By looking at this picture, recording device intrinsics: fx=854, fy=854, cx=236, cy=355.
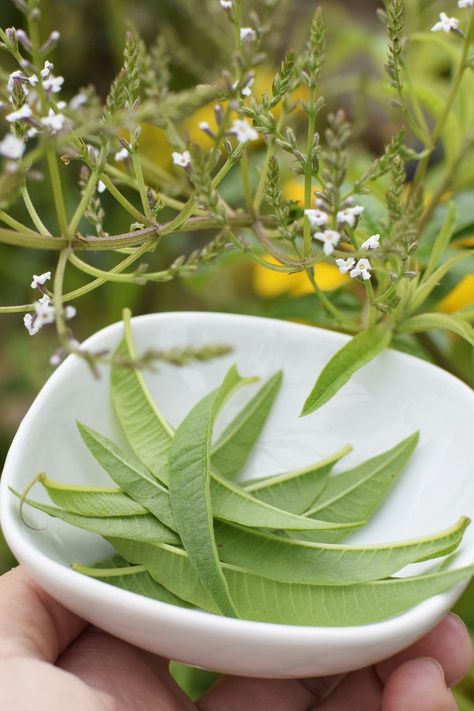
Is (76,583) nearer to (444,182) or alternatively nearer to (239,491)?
(239,491)

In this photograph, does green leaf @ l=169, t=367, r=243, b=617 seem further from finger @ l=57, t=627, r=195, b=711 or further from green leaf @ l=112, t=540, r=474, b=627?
finger @ l=57, t=627, r=195, b=711

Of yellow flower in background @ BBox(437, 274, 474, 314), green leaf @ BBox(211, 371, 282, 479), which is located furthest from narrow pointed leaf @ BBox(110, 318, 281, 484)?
yellow flower in background @ BBox(437, 274, 474, 314)

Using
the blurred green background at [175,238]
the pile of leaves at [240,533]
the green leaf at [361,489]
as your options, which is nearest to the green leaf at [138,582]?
the pile of leaves at [240,533]

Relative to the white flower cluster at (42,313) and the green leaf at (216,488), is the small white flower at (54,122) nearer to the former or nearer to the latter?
the white flower cluster at (42,313)

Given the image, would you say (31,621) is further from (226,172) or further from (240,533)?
(226,172)

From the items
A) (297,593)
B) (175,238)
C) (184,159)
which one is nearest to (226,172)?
(184,159)

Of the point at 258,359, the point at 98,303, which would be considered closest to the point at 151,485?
the point at 258,359
